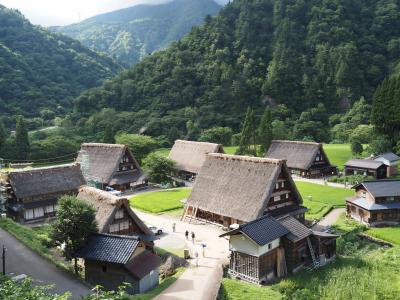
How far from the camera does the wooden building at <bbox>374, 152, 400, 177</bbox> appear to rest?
4641 cm

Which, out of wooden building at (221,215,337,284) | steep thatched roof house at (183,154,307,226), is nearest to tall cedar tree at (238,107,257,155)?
steep thatched roof house at (183,154,307,226)

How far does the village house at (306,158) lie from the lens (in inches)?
2003

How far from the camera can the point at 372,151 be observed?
173 feet

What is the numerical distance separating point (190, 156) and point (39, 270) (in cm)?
3330

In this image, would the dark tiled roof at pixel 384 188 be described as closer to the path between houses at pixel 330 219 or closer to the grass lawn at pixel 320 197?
the path between houses at pixel 330 219

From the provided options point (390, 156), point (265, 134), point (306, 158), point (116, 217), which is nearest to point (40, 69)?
point (265, 134)

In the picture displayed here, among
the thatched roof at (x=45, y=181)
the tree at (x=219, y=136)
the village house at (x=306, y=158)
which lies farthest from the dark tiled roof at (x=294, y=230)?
the tree at (x=219, y=136)

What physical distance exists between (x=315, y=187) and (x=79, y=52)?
4298 inches

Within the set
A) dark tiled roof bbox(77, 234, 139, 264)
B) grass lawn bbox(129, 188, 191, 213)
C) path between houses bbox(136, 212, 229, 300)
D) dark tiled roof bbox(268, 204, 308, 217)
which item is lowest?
grass lawn bbox(129, 188, 191, 213)

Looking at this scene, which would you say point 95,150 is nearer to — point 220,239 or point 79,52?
point 220,239

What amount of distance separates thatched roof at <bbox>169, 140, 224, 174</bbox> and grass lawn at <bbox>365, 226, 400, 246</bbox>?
2206 centimetres

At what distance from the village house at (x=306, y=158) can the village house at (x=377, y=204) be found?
1507 cm

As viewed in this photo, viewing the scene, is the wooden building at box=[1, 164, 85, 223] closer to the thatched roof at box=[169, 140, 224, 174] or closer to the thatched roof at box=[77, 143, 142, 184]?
the thatched roof at box=[77, 143, 142, 184]

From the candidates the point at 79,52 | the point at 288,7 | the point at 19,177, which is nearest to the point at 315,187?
the point at 19,177
